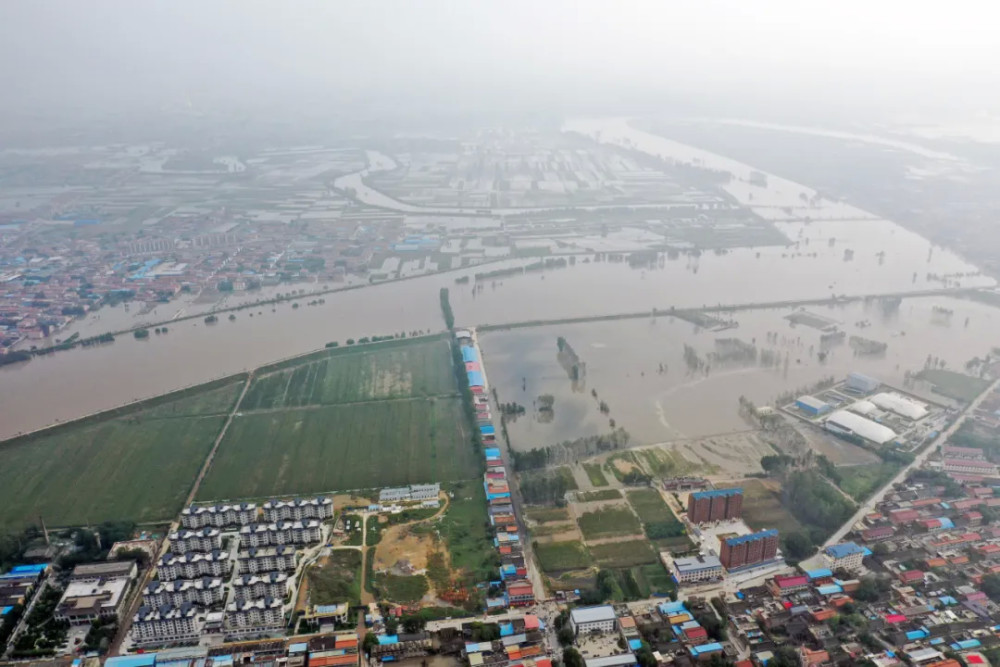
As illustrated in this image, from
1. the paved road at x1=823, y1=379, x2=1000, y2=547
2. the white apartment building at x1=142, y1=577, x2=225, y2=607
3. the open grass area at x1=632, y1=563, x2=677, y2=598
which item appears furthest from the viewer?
the paved road at x1=823, y1=379, x2=1000, y2=547

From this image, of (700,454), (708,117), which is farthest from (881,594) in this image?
(708,117)

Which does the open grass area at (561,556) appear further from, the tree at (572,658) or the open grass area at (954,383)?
the open grass area at (954,383)

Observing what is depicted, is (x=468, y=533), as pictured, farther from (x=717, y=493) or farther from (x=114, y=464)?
(x=114, y=464)

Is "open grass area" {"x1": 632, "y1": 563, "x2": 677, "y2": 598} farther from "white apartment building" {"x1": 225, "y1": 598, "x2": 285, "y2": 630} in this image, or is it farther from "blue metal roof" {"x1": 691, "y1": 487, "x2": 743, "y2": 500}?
"white apartment building" {"x1": 225, "y1": 598, "x2": 285, "y2": 630}

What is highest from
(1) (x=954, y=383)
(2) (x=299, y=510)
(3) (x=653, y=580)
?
(2) (x=299, y=510)

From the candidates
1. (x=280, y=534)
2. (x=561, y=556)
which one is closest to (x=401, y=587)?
(x=280, y=534)

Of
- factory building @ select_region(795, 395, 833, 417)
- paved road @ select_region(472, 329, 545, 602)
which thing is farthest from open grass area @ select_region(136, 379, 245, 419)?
factory building @ select_region(795, 395, 833, 417)
